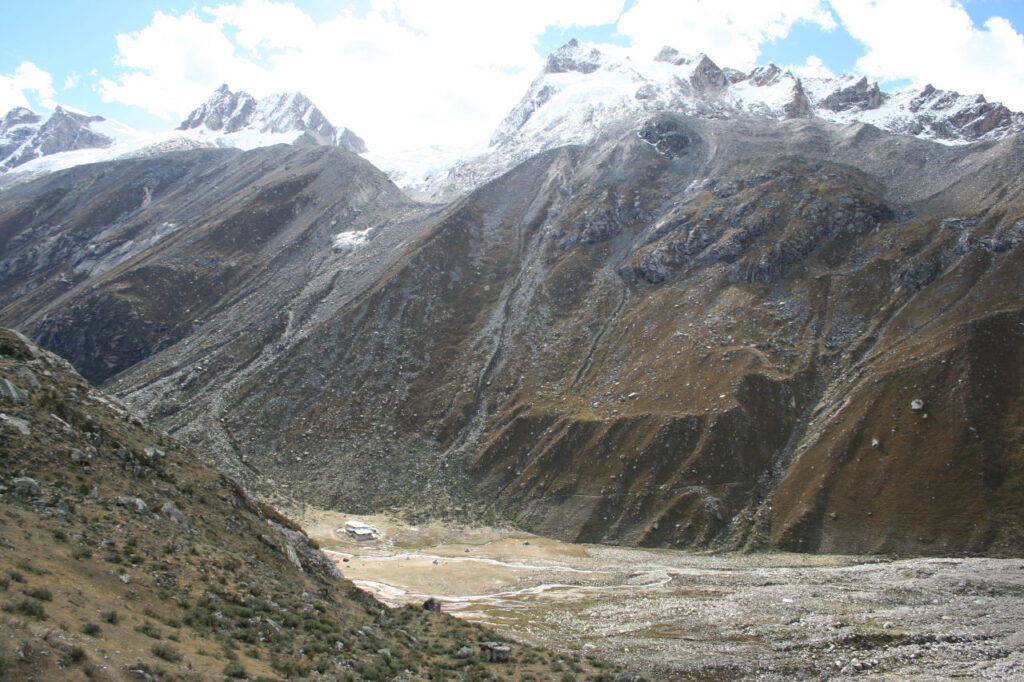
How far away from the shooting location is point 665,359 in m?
108

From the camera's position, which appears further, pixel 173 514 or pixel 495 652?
pixel 495 652

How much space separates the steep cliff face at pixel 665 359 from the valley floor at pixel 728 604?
330 inches

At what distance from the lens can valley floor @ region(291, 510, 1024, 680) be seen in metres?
39.0

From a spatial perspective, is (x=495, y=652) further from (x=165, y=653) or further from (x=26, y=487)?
(x=26, y=487)

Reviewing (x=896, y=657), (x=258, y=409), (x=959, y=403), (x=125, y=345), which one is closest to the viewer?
(x=896, y=657)

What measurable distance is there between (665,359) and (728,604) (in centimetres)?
6052

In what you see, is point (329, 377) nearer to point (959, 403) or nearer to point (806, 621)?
point (806, 621)

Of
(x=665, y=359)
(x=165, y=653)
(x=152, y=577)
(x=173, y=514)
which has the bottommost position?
(x=165, y=653)

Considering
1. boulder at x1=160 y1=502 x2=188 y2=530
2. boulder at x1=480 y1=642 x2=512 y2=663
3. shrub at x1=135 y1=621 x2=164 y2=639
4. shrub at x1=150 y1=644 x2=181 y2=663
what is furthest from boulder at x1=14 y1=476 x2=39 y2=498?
boulder at x1=480 y1=642 x2=512 y2=663

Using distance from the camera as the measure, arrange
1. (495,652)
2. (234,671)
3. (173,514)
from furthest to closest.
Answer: (495,652) < (173,514) < (234,671)

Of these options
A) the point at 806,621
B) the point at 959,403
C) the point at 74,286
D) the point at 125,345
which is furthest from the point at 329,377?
the point at 74,286

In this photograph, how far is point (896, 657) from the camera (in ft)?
128

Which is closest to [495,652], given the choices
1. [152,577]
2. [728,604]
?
[152,577]

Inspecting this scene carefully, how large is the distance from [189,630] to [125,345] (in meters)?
167
